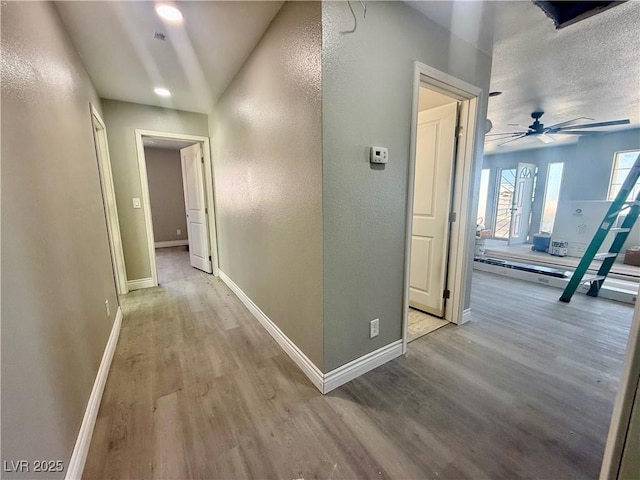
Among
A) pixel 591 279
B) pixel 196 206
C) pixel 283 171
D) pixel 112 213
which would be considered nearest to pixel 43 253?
pixel 283 171

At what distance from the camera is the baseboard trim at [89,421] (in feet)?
3.71

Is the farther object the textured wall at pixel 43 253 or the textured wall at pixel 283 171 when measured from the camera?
the textured wall at pixel 283 171

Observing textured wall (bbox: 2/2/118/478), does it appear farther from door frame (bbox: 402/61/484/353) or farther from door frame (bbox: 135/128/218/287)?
door frame (bbox: 402/61/484/353)

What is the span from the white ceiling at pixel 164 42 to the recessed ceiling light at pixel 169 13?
0.04 m

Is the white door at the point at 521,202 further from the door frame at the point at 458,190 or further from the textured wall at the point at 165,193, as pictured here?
the textured wall at the point at 165,193

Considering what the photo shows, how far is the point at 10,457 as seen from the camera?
30.1 inches

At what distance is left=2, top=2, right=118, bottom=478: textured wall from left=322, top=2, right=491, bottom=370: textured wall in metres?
1.24

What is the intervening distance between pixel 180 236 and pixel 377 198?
655cm

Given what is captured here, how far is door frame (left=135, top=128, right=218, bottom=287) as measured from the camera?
135 inches

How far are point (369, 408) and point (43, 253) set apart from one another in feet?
5.89

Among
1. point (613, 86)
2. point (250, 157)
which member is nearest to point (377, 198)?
point (250, 157)

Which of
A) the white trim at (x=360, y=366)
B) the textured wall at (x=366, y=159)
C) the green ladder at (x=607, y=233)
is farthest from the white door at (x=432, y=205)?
the green ladder at (x=607, y=233)

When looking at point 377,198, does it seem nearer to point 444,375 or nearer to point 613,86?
point 444,375

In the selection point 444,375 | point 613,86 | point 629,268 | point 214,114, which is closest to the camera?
point 444,375
